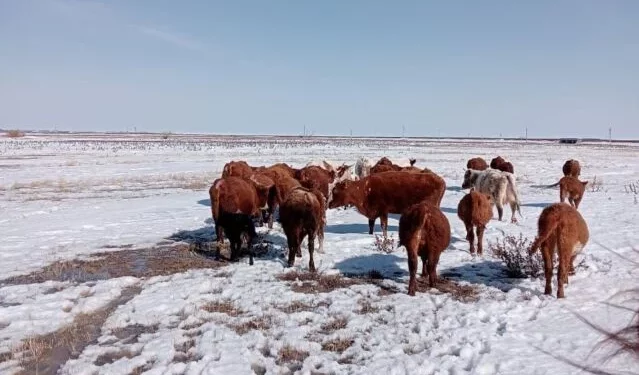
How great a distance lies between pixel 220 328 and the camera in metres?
5.66

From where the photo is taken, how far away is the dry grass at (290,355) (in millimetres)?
4840

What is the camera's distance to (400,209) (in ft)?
36.0

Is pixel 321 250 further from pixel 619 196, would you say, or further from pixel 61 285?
pixel 619 196

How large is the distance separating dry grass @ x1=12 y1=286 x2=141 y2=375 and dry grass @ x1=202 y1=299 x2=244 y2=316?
1.34 metres

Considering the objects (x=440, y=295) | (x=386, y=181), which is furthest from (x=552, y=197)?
(x=440, y=295)

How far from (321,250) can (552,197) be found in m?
11.5

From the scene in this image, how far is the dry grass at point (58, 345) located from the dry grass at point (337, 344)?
2.74 meters

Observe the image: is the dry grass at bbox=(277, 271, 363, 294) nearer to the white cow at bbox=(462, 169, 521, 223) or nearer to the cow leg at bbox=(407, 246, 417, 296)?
the cow leg at bbox=(407, 246, 417, 296)

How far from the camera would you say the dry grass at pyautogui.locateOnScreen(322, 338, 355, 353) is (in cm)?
507

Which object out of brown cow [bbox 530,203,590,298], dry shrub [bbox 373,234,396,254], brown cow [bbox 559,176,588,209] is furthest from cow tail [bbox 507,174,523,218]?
brown cow [bbox 530,203,590,298]

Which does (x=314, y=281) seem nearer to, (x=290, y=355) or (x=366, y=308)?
(x=366, y=308)

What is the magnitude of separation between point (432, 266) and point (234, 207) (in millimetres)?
4555

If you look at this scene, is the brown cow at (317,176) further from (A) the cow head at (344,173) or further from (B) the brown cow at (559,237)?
(B) the brown cow at (559,237)

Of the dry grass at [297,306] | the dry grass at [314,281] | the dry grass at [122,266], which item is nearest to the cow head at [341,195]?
the dry grass at [314,281]
